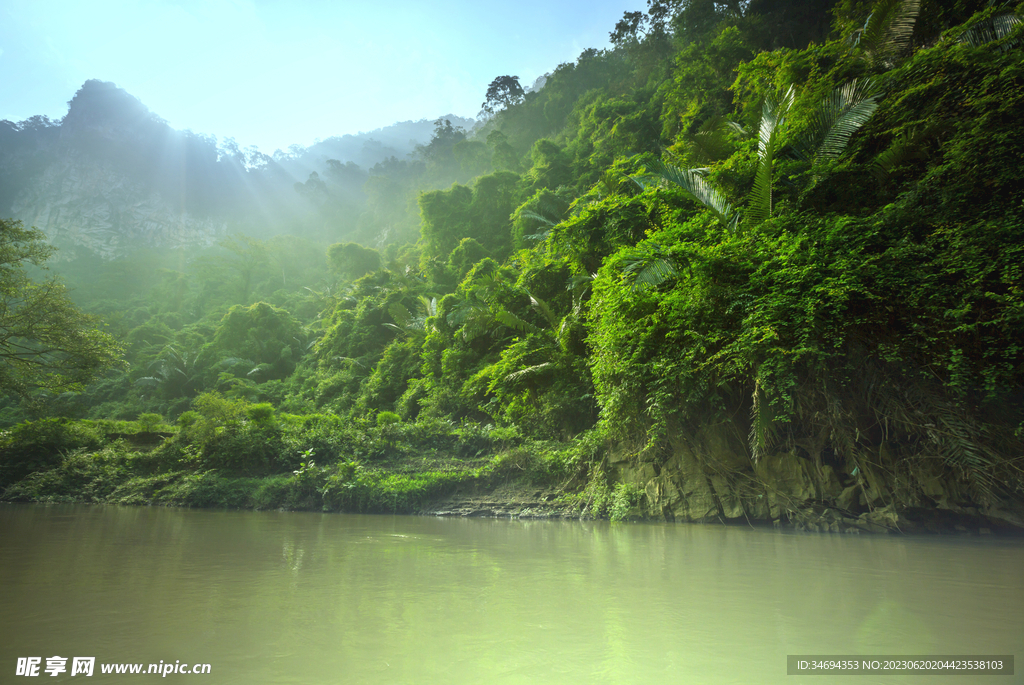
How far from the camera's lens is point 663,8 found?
21500 mm

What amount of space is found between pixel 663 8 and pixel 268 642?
26.2m

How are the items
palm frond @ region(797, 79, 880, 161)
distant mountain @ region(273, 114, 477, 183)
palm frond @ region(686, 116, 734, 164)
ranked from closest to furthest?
palm frond @ region(797, 79, 880, 161) < palm frond @ region(686, 116, 734, 164) < distant mountain @ region(273, 114, 477, 183)

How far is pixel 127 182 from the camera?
5225cm

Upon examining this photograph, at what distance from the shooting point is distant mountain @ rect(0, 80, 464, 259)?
4947 cm

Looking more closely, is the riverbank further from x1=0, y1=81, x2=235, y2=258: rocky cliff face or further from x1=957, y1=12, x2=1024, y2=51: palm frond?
x1=0, y1=81, x2=235, y2=258: rocky cliff face

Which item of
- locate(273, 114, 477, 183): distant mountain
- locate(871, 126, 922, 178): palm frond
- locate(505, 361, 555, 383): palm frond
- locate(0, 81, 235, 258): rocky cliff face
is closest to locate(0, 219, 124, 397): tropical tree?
locate(505, 361, 555, 383): palm frond

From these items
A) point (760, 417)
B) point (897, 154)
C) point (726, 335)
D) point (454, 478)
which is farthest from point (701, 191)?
point (454, 478)

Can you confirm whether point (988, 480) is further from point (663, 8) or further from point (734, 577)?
point (663, 8)

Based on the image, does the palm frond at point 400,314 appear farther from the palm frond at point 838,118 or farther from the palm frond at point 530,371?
the palm frond at point 838,118

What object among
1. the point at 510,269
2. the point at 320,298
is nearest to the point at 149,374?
the point at 320,298

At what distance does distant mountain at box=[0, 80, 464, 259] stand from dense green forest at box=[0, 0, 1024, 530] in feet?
141

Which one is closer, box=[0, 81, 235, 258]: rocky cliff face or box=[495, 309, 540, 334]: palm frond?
box=[495, 309, 540, 334]: palm frond

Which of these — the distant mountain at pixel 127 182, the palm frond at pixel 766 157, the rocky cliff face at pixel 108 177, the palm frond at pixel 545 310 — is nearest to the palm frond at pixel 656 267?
the palm frond at pixel 766 157

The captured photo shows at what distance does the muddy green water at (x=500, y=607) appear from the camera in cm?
200
